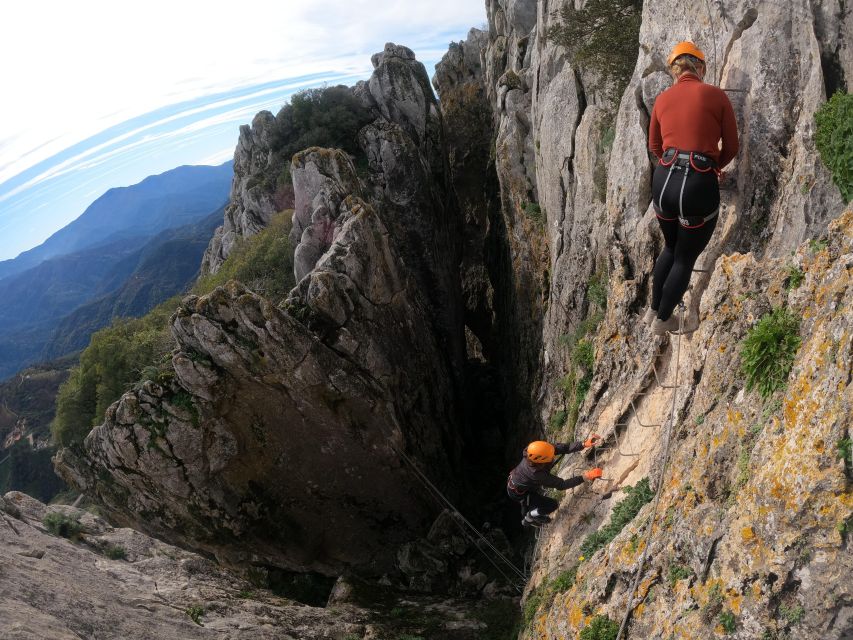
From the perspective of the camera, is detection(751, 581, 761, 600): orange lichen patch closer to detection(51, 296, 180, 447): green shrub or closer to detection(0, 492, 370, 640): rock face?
detection(0, 492, 370, 640): rock face

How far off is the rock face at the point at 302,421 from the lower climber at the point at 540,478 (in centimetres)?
776

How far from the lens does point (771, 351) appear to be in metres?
6.78

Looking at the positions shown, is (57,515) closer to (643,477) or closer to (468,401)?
(643,477)

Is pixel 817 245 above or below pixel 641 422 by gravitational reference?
above

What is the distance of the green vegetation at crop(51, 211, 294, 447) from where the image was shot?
23.5 m

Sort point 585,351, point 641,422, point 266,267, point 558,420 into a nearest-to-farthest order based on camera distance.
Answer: point 641,422 → point 585,351 → point 558,420 → point 266,267

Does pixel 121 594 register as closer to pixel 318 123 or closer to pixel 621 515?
pixel 621 515

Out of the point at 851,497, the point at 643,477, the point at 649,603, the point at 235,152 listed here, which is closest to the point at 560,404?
the point at 643,477

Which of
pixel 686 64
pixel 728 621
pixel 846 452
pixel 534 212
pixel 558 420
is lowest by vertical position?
pixel 558 420

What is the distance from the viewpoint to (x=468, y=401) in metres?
29.9

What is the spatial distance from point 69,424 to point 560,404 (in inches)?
887

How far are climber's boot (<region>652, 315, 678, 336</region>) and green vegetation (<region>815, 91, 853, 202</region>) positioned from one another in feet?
11.3

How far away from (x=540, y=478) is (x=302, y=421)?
9536mm

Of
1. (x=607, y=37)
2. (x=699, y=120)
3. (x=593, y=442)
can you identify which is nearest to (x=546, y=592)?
(x=593, y=442)
